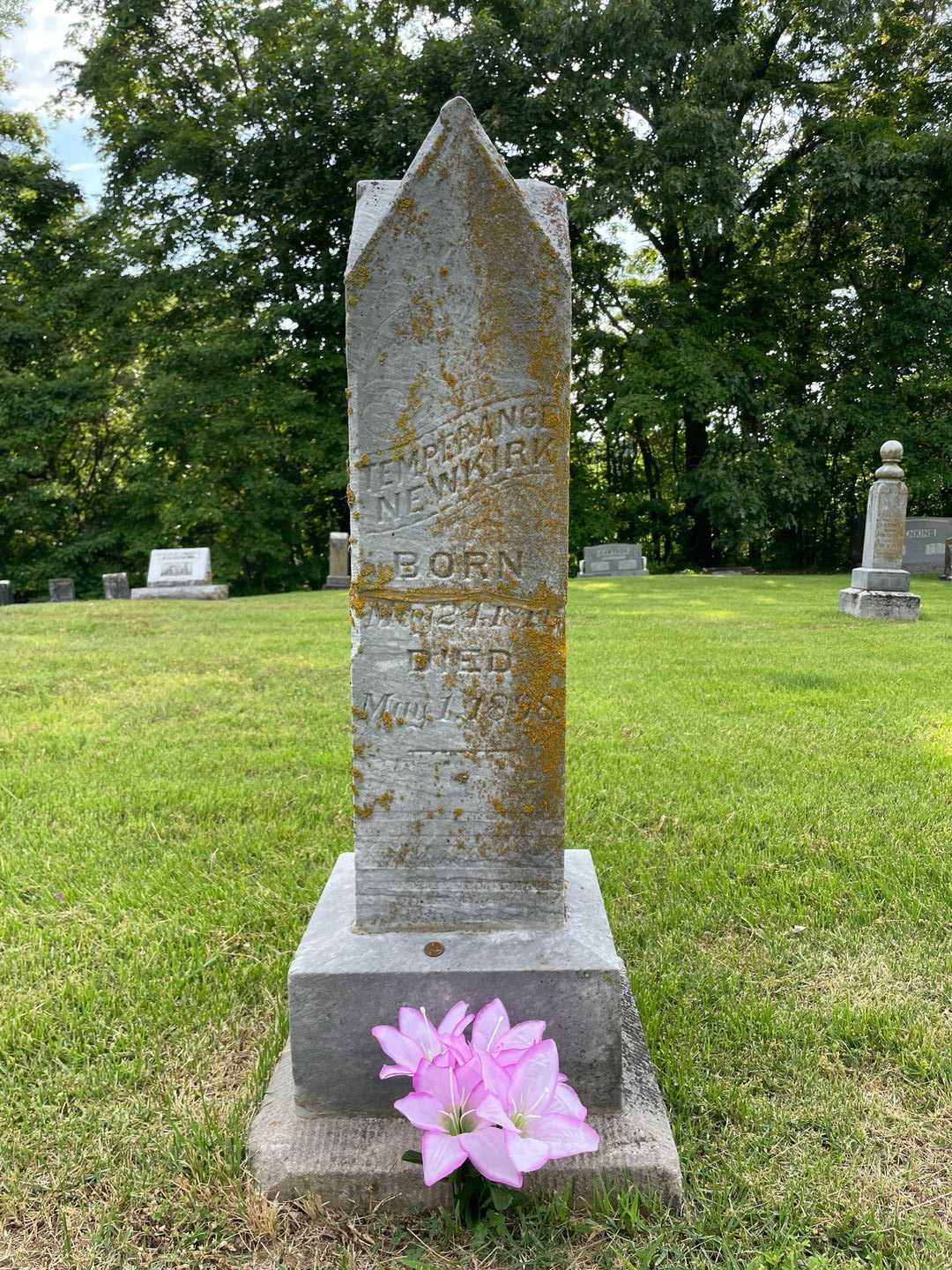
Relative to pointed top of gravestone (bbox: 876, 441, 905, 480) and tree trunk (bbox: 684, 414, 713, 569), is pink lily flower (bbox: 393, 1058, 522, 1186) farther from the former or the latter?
tree trunk (bbox: 684, 414, 713, 569)

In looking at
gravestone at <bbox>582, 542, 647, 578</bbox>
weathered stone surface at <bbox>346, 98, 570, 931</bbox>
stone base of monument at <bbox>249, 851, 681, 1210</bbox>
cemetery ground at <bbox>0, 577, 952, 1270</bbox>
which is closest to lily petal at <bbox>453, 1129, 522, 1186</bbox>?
cemetery ground at <bbox>0, 577, 952, 1270</bbox>

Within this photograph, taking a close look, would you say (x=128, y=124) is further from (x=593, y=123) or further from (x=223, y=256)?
(x=593, y=123)

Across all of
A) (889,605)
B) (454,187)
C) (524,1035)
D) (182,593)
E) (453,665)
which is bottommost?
(524,1035)

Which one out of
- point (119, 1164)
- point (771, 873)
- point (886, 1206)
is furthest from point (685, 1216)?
point (771, 873)

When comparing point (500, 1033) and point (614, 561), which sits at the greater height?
point (614, 561)

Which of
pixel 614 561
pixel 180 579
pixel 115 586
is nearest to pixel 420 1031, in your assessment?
pixel 180 579

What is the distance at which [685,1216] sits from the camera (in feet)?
5.73

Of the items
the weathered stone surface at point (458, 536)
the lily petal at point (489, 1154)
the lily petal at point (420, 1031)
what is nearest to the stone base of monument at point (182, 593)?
the weathered stone surface at point (458, 536)

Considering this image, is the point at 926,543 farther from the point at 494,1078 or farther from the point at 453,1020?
the point at 494,1078

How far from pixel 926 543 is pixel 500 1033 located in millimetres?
20417

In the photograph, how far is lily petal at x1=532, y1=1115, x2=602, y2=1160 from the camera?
152 centimetres

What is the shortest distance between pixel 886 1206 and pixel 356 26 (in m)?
23.0

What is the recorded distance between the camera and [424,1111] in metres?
1.57

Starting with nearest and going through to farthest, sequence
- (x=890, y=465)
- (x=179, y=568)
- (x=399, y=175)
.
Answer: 1. (x=890, y=465)
2. (x=179, y=568)
3. (x=399, y=175)
